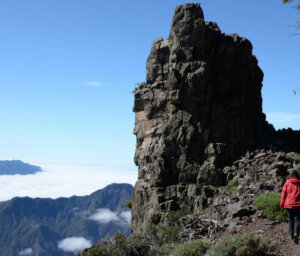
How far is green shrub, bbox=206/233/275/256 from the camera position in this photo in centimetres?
1523

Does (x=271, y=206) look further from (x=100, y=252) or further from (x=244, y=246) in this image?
(x=100, y=252)

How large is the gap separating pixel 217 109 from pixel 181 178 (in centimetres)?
726

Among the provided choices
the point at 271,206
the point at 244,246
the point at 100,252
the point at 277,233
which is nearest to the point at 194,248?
the point at 244,246

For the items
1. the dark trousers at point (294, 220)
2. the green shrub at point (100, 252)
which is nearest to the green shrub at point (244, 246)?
the dark trousers at point (294, 220)

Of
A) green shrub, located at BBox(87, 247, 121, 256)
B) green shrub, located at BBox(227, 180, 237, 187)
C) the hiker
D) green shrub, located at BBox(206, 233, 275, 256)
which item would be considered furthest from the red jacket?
green shrub, located at BBox(227, 180, 237, 187)

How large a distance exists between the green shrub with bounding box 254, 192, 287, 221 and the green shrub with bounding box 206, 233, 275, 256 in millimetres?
2913

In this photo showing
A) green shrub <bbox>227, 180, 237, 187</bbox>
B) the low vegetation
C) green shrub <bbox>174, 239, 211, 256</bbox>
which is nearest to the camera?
the low vegetation

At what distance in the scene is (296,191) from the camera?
52.2 feet

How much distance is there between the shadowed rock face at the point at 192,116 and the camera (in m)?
30.9

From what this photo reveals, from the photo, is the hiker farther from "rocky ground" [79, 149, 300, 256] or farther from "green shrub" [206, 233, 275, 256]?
"green shrub" [206, 233, 275, 256]

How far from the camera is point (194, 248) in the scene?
17219 mm

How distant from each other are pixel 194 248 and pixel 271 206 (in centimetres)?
526

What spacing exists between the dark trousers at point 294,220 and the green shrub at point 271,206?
2.46m

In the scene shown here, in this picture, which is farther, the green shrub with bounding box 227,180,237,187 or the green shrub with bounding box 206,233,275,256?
the green shrub with bounding box 227,180,237,187
